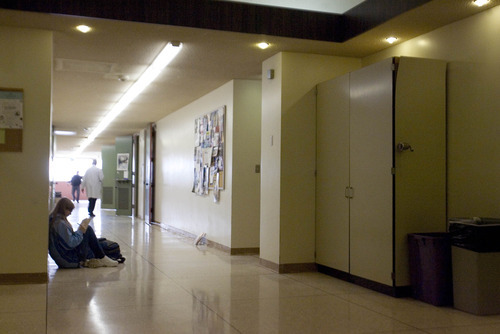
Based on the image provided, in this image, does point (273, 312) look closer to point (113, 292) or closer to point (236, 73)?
point (113, 292)

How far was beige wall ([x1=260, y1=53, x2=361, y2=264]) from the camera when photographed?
20.2ft

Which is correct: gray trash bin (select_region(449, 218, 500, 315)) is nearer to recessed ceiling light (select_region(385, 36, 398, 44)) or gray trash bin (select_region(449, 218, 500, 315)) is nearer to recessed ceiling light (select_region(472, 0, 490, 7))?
recessed ceiling light (select_region(472, 0, 490, 7))

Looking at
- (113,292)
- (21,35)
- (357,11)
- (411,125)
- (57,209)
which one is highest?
(357,11)

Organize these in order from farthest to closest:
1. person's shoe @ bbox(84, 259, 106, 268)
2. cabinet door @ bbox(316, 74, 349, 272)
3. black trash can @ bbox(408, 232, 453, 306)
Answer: person's shoe @ bbox(84, 259, 106, 268)
cabinet door @ bbox(316, 74, 349, 272)
black trash can @ bbox(408, 232, 453, 306)

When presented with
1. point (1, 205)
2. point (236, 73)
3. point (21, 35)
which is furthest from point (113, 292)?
point (236, 73)

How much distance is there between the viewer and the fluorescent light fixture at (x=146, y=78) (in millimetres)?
6113

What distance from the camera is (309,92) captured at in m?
6.32

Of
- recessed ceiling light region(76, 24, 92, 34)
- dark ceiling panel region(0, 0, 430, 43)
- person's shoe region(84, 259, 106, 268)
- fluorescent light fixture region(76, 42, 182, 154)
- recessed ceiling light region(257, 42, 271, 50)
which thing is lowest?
person's shoe region(84, 259, 106, 268)

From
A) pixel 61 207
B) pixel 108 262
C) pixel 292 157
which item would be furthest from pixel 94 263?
pixel 292 157

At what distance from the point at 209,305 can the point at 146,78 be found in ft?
14.2

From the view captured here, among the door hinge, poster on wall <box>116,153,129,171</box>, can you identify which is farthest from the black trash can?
poster on wall <box>116,153,129,171</box>

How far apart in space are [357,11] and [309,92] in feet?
3.88

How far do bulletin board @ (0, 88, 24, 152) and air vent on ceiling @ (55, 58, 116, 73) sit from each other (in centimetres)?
151

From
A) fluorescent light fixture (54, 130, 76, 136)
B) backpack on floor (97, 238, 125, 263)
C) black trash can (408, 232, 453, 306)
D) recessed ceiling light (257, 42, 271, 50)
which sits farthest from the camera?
fluorescent light fixture (54, 130, 76, 136)
